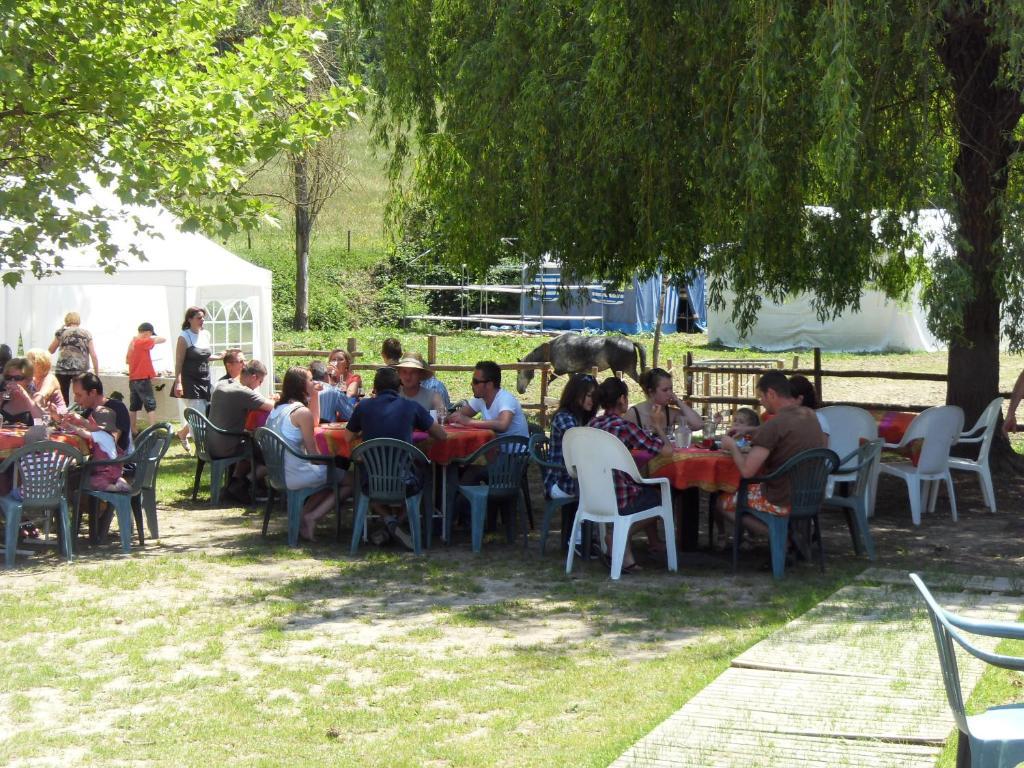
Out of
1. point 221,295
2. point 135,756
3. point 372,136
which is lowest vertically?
point 135,756

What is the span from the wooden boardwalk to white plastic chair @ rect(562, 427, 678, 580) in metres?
1.34

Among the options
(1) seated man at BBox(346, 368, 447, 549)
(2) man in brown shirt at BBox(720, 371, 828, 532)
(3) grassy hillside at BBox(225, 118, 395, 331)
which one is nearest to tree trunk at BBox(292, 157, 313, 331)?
(3) grassy hillside at BBox(225, 118, 395, 331)

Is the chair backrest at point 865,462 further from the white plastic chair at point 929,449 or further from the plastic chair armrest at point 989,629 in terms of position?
the plastic chair armrest at point 989,629

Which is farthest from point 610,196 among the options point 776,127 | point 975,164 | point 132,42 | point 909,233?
point 132,42

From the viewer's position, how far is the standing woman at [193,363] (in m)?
13.6

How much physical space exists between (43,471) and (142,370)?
6684 mm

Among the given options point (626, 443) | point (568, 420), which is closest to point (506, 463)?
point (568, 420)

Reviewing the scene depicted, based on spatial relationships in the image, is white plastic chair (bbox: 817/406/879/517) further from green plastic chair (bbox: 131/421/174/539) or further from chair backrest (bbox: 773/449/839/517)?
green plastic chair (bbox: 131/421/174/539)

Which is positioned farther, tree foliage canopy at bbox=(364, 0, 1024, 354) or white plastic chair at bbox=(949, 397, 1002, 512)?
white plastic chair at bbox=(949, 397, 1002, 512)

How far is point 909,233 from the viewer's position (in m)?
9.62

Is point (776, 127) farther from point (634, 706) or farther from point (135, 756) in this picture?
point (135, 756)

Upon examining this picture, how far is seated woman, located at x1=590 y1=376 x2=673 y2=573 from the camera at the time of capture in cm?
802

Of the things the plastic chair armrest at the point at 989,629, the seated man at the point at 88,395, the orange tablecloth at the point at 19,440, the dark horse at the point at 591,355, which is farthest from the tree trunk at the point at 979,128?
the dark horse at the point at 591,355

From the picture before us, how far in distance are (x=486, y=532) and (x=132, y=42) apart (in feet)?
14.2
